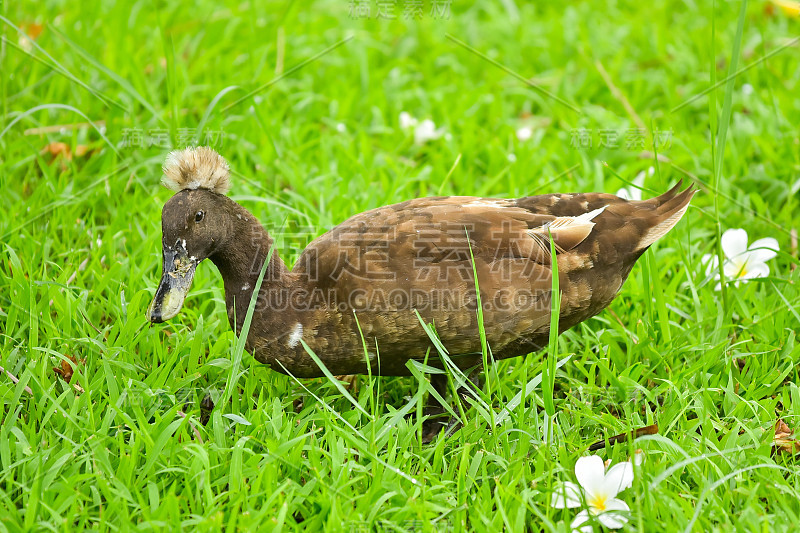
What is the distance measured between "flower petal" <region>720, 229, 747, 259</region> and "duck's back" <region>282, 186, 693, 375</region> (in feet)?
2.28

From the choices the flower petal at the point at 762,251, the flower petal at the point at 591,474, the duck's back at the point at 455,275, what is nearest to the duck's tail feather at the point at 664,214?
the duck's back at the point at 455,275

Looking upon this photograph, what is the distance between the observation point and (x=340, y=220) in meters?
4.04

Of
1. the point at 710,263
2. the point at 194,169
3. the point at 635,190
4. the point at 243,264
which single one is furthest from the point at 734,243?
the point at 194,169

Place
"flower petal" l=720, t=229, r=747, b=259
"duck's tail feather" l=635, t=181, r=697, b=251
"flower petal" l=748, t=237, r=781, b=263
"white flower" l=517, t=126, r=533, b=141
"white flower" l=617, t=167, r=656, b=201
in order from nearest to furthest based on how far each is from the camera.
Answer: "duck's tail feather" l=635, t=181, r=697, b=251
"flower petal" l=748, t=237, r=781, b=263
"flower petal" l=720, t=229, r=747, b=259
"white flower" l=617, t=167, r=656, b=201
"white flower" l=517, t=126, r=533, b=141

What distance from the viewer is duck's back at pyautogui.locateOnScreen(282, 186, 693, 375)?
2879mm

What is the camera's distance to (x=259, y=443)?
2.71 metres

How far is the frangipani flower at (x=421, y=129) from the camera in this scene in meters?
4.76

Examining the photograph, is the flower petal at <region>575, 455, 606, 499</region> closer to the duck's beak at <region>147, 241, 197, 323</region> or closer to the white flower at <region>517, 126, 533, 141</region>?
the duck's beak at <region>147, 241, 197, 323</region>

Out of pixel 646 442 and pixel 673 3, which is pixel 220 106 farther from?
pixel 673 3

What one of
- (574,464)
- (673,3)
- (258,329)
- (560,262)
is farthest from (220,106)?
(673,3)

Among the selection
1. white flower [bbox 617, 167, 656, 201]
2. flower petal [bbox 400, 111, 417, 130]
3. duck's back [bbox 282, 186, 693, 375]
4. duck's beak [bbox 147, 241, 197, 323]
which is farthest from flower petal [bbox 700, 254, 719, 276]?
duck's beak [bbox 147, 241, 197, 323]

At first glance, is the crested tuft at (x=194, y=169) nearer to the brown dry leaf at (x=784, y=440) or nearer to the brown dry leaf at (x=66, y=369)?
the brown dry leaf at (x=66, y=369)

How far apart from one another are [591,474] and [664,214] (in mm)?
1187

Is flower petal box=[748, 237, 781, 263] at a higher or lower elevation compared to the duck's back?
lower
